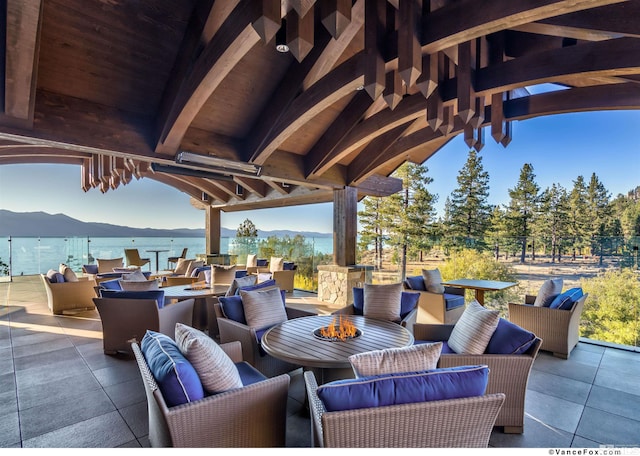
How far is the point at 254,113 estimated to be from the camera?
17.7 ft

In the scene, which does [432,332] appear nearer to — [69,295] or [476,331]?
[476,331]

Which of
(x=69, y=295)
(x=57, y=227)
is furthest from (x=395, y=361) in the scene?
(x=57, y=227)

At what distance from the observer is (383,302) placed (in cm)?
389

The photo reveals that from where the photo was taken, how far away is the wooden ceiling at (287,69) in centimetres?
270

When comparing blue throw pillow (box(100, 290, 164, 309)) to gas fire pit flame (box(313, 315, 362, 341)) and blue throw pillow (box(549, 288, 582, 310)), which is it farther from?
blue throw pillow (box(549, 288, 582, 310))

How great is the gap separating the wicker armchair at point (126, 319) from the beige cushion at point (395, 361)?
10.4ft

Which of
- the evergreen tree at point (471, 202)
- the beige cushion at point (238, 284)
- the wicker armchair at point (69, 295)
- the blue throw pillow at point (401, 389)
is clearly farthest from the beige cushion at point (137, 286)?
the evergreen tree at point (471, 202)

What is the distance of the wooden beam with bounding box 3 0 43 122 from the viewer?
99.3 inches

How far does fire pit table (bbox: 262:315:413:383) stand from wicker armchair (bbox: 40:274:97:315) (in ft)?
15.7

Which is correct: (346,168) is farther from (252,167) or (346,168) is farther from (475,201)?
(475,201)

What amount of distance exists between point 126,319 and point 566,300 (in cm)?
565

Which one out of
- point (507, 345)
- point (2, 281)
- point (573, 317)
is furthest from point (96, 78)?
point (2, 281)

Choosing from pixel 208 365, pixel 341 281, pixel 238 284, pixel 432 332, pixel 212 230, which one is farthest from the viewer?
pixel 212 230

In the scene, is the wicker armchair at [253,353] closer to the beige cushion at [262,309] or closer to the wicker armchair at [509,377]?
the beige cushion at [262,309]
